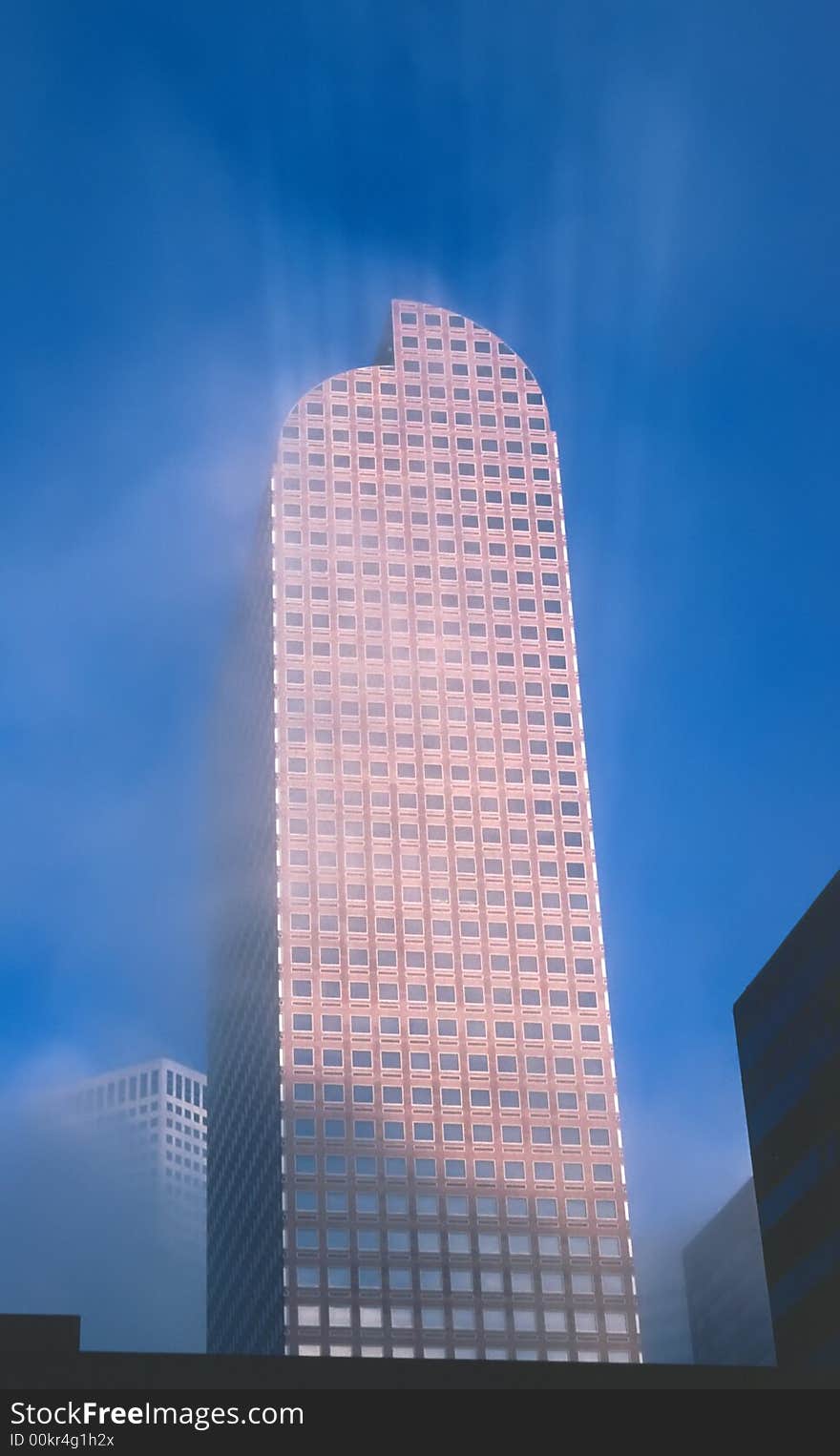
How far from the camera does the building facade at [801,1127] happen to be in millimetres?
122375

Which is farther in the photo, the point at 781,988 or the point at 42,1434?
the point at 781,988

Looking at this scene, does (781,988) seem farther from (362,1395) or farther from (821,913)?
(362,1395)

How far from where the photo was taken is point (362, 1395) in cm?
4812

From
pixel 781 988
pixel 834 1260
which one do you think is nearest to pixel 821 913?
pixel 781 988

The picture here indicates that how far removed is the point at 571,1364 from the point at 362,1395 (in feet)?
20.8

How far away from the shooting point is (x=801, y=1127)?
417 ft

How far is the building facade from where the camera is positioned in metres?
122

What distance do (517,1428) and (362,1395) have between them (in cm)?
363

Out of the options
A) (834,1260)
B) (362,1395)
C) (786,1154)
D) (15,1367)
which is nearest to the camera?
(362,1395)

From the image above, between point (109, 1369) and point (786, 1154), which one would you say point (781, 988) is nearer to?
point (786, 1154)

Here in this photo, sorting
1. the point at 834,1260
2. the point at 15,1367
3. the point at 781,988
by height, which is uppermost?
the point at 781,988

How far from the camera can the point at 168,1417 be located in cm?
4562

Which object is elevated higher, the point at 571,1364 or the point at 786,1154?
the point at 786,1154

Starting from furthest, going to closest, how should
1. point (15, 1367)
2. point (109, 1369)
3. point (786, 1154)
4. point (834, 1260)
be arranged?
point (786, 1154) → point (834, 1260) → point (15, 1367) → point (109, 1369)
